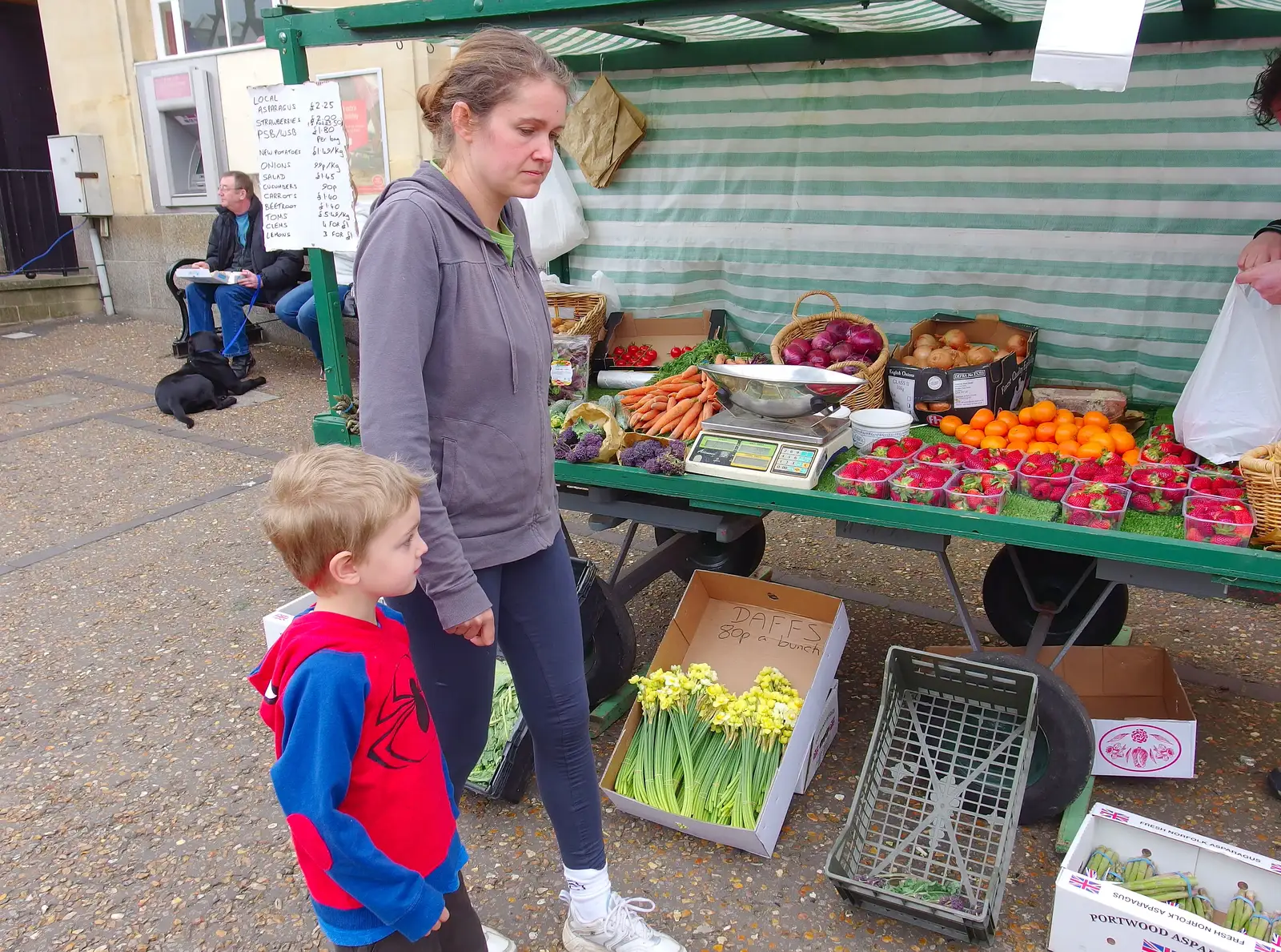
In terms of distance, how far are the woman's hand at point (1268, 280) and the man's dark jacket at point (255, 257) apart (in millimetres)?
7223

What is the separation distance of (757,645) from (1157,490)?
1279 mm

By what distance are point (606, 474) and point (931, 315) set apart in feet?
6.04

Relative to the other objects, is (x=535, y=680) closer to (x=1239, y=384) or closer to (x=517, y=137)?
(x=517, y=137)

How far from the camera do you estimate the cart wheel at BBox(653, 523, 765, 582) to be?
13.3 feet

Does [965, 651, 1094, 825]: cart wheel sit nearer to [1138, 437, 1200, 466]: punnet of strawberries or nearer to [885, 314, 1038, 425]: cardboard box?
[1138, 437, 1200, 466]: punnet of strawberries

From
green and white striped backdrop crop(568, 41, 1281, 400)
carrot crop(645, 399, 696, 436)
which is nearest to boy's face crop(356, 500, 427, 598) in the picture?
carrot crop(645, 399, 696, 436)

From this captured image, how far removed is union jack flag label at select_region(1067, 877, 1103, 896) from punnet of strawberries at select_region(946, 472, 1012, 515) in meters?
0.94

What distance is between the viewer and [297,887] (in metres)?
2.66

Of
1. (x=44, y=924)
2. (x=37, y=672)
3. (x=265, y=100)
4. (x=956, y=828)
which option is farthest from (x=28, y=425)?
(x=956, y=828)

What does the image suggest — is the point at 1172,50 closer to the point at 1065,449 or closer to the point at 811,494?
the point at 1065,449

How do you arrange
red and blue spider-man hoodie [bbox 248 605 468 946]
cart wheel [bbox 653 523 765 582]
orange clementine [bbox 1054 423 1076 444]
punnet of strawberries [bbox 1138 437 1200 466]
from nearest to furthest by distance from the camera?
1. red and blue spider-man hoodie [bbox 248 605 468 946]
2. punnet of strawberries [bbox 1138 437 1200 466]
3. orange clementine [bbox 1054 423 1076 444]
4. cart wheel [bbox 653 523 765 582]

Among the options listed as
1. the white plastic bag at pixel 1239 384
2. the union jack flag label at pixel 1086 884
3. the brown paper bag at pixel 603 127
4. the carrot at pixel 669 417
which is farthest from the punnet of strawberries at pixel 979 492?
the brown paper bag at pixel 603 127

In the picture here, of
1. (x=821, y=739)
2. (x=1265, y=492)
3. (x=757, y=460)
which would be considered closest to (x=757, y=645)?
(x=821, y=739)

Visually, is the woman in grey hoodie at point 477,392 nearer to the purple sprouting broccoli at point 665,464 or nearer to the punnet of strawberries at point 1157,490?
the purple sprouting broccoli at point 665,464
